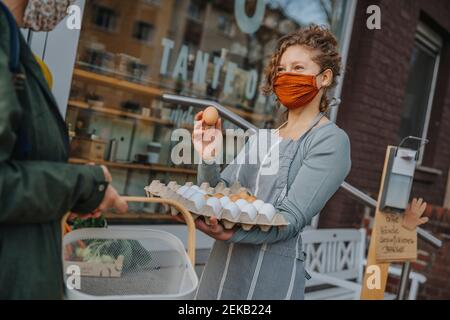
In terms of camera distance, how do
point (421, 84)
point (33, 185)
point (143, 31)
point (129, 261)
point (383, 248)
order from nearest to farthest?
point (33, 185) → point (129, 261) → point (383, 248) → point (143, 31) → point (421, 84)

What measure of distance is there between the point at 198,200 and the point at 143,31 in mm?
3669

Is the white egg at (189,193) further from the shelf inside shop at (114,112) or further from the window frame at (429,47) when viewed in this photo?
the window frame at (429,47)

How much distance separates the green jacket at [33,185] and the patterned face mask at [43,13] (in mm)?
105

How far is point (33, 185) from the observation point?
3.91 feet

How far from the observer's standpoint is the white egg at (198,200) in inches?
65.9

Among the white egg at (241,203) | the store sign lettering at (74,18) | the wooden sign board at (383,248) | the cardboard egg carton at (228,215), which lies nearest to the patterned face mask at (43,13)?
the cardboard egg carton at (228,215)

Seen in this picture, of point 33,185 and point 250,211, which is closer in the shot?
point 33,185

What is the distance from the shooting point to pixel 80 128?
4.12 m

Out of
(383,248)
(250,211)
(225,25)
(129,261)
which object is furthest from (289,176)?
(225,25)

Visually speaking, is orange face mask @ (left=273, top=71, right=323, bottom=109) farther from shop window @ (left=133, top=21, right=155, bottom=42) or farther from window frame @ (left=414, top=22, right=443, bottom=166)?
window frame @ (left=414, top=22, right=443, bottom=166)

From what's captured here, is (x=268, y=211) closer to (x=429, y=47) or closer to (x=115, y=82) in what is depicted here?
(x=115, y=82)

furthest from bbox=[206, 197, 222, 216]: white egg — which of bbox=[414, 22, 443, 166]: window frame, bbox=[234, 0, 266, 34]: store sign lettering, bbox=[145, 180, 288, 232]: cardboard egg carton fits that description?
bbox=[414, 22, 443, 166]: window frame

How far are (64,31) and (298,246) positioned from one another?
1.92 m
